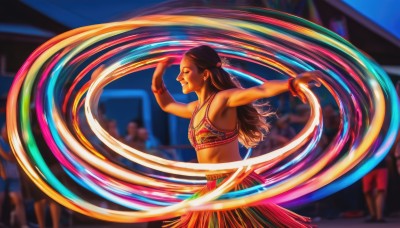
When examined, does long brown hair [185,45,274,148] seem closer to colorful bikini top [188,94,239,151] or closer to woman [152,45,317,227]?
woman [152,45,317,227]

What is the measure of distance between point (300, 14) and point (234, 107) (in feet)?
11.1

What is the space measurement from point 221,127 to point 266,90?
0.43m

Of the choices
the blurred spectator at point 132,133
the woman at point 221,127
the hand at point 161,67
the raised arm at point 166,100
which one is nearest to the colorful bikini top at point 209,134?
the woman at point 221,127

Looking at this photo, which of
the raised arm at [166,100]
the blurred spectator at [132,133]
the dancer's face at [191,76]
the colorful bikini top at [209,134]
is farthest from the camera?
the blurred spectator at [132,133]

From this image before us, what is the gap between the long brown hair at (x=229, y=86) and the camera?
4.39 meters

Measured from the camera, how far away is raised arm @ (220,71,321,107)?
12.6 ft

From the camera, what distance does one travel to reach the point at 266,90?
3961mm

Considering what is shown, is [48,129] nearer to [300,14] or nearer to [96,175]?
[96,175]

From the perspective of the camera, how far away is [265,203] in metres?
4.21

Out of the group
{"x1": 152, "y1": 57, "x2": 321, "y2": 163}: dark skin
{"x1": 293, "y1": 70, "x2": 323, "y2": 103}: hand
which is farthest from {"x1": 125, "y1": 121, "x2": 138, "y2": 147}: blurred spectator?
{"x1": 293, "y1": 70, "x2": 323, "y2": 103}: hand

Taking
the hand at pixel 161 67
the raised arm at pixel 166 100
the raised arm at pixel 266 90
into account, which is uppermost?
the hand at pixel 161 67

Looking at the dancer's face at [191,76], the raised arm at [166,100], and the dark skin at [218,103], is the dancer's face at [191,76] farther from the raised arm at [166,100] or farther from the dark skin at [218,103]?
the raised arm at [166,100]

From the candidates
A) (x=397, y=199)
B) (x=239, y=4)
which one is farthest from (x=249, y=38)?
(x=397, y=199)

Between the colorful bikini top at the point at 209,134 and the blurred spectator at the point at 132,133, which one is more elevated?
the blurred spectator at the point at 132,133
